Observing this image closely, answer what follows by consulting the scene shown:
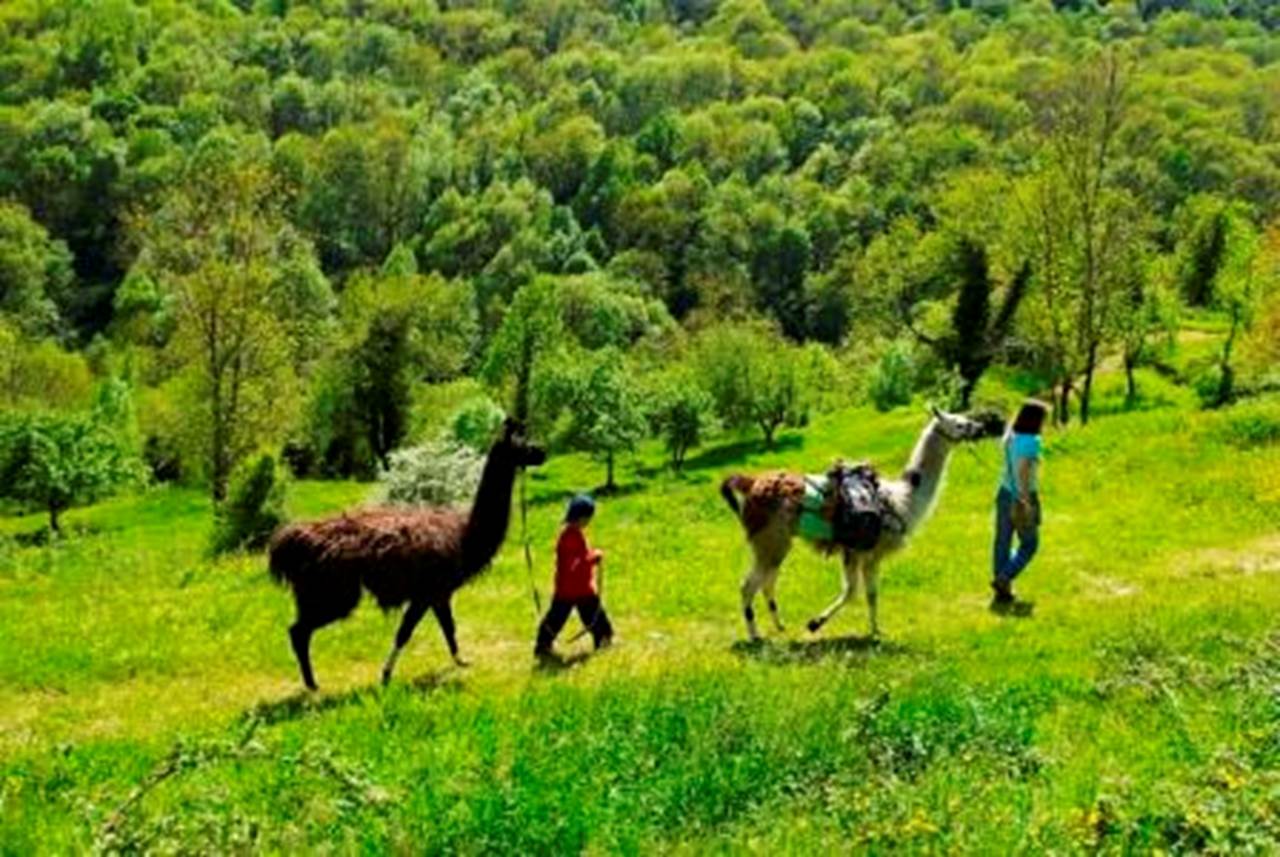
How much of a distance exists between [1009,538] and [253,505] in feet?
85.2

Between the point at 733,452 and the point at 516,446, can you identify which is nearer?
the point at 516,446

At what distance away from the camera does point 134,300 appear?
132000 millimetres

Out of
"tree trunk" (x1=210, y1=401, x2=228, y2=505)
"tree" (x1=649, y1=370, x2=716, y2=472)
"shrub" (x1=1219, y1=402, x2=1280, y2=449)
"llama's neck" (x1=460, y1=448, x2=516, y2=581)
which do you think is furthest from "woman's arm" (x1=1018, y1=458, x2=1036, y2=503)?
"tree" (x1=649, y1=370, x2=716, y2=472)

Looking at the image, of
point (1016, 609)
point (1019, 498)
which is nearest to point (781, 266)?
point (1019, 498)

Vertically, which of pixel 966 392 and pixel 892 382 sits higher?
pixel 966 392

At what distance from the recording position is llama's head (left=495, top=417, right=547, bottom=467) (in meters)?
17.1

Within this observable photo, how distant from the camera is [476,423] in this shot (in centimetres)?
6962

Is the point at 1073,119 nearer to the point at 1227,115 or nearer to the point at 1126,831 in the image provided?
the point at 1126,831

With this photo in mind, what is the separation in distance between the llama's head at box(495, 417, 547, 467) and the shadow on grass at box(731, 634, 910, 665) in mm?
3482

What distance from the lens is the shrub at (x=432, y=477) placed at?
38094mm

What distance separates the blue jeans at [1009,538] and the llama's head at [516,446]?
709 centimetres

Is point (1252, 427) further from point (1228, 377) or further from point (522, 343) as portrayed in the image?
point (522, 343)

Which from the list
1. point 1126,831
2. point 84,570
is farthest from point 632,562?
point 84,570

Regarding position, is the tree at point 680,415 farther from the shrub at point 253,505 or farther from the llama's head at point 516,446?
the llama's head at point 516,446
